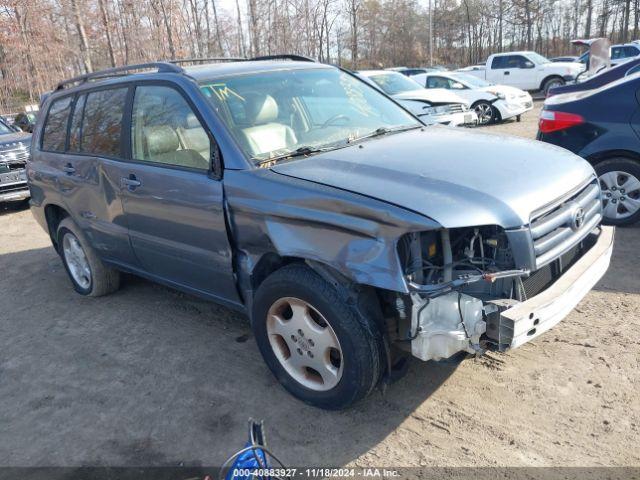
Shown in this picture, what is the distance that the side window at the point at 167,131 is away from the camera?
3.49 meters

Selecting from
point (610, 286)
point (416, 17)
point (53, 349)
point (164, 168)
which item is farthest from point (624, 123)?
point (416, 17)

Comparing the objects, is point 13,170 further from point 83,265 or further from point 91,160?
point 91,160

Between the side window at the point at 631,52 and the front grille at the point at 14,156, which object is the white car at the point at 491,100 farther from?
the front grille at the point at 14,156

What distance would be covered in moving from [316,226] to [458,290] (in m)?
0.77

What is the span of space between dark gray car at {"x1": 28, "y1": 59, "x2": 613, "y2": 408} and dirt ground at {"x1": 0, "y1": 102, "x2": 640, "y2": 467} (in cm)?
29

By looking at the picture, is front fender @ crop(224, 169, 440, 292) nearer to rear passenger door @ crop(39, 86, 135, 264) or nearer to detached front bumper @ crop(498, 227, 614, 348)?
detached front bumper @ crop(498, 227, 614, 348)

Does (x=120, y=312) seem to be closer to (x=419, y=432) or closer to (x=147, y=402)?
(x=147, y=402)

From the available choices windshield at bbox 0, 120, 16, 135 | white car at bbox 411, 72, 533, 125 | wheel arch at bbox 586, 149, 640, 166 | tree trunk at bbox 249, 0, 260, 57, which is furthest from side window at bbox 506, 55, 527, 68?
windshield at bbox 0, 120, 16, 135

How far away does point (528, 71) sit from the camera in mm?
21719

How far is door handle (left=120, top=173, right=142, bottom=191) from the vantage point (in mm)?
3879

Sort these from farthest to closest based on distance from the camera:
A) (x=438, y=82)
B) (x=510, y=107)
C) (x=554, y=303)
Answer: (x=438, y=82) → (x=510, y=107) → (x=554, y=303)

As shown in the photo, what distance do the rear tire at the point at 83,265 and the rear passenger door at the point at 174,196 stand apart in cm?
100

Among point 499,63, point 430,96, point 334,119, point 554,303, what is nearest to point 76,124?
point 334,119

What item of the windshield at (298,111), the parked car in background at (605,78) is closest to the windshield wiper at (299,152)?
the windshield at (298,111)
